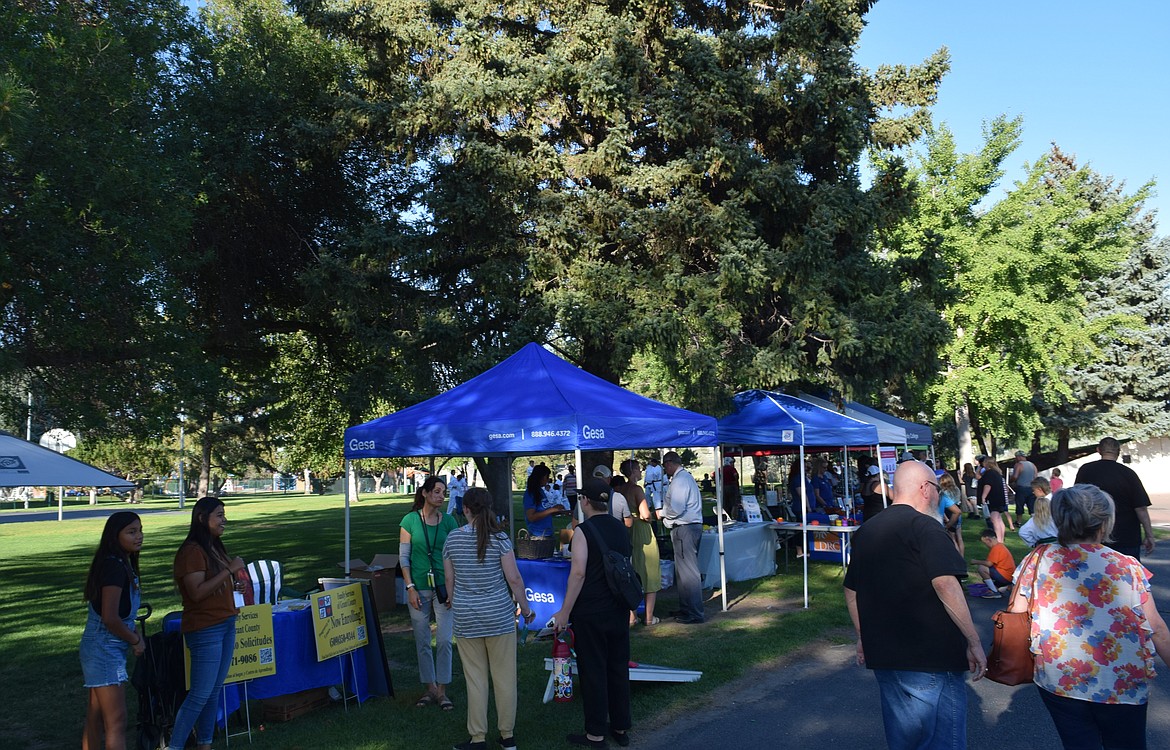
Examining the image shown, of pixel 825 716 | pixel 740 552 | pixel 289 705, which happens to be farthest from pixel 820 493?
pixel 289 705

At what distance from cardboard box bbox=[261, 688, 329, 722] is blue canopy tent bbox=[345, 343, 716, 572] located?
217 centimetres

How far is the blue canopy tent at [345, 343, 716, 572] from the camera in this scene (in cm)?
893

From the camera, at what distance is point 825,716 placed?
6.54 meters

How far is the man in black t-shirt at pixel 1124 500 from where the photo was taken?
729 cm

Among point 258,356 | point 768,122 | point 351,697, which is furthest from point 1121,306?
point 351,697

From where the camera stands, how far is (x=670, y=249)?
16656 millimetres

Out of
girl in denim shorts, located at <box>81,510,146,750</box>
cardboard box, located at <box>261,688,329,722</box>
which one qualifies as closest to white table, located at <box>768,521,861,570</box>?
cardboard box, located at <box>261,688,329,722</box>

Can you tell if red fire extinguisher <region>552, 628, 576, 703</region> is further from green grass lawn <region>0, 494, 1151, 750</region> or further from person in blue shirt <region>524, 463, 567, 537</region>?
person in blue shirt <region>524, 463, 567, 537</region>

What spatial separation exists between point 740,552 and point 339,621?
7980mm

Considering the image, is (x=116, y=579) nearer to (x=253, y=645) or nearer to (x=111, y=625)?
(x=111, y=625)

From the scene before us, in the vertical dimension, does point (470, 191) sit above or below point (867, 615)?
above

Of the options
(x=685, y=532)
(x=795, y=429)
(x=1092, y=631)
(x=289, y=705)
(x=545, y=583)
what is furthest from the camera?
(x=795, y=429)

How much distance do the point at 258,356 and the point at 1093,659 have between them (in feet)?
63.3

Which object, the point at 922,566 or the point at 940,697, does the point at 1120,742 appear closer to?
the point at 940,697
